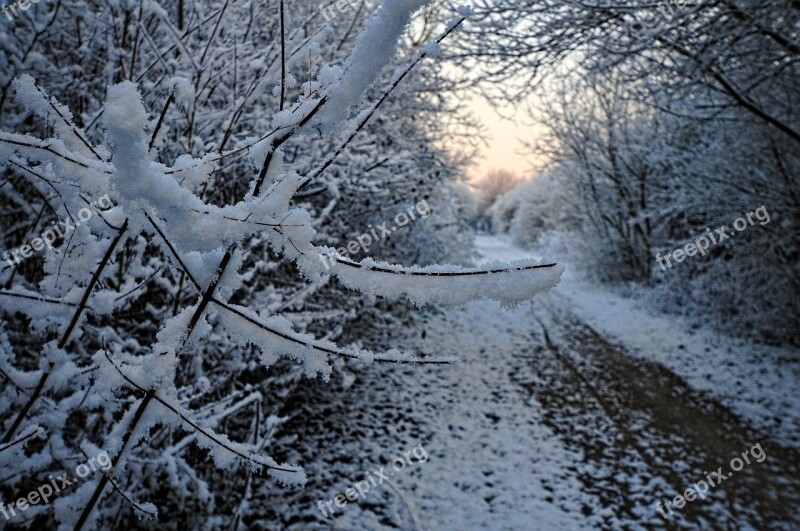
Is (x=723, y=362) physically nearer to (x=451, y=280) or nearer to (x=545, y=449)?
(x=545, y=449)

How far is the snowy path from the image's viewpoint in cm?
400

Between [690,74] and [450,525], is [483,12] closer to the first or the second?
[690,74]

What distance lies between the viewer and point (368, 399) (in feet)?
20.7

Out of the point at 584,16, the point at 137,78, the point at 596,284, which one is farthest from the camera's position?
the point at 596,284

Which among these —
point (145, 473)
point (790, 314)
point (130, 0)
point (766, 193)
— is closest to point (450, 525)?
point (145, 473)

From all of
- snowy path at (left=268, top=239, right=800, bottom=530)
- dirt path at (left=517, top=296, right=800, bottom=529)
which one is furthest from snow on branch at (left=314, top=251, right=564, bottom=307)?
dirt path at (left=517, top=296, right=800, bottom=529)

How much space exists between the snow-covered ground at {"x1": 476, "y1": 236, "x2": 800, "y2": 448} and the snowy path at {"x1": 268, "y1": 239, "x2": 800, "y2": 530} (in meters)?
0.22

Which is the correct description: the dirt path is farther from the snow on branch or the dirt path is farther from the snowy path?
the snow on branch

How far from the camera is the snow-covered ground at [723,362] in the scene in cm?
623

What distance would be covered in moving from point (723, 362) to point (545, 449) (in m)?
5.34

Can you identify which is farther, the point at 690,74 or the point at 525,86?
the point at 525,86

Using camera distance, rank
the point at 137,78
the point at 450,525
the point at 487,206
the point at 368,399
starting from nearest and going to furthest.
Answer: the point at 137,78
the point at 450,525
the point at 368,399
the point at 487,206

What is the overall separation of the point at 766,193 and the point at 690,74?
3396mm

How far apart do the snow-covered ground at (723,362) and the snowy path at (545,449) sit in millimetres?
216
